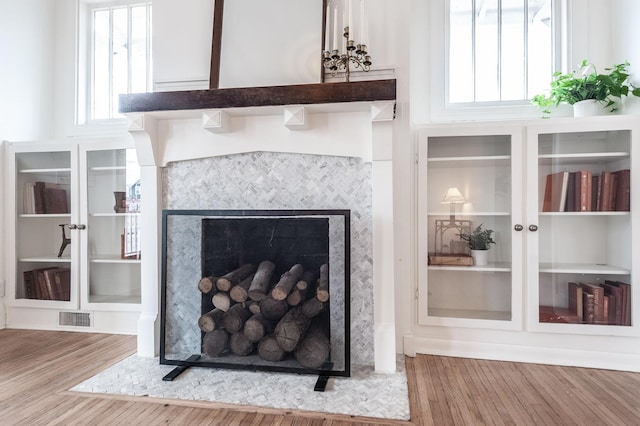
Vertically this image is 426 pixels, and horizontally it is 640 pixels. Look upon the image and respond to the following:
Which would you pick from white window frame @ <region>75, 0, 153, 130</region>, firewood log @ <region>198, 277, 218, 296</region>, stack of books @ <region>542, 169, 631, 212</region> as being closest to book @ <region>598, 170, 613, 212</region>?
stack of books @ <region>542, 169, 631, 212</region>

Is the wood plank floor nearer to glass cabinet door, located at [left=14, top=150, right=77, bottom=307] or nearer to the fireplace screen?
the fireplace screen

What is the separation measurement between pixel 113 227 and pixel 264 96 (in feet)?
5.99

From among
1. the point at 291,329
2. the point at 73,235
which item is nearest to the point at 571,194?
the point at 291,329

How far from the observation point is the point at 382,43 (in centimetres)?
225

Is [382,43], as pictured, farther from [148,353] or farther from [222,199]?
[148,353]

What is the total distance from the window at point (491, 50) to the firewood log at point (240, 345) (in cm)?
224

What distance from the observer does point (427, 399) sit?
1760 mm

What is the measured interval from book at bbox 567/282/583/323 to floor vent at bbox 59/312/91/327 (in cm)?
349

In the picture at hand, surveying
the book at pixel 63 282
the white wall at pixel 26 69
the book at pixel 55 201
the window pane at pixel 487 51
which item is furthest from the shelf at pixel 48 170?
the window pane at pixel 487 51

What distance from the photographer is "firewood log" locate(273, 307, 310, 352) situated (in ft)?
6.27

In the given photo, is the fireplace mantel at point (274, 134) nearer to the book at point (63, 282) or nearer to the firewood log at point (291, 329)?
the firewood log at point (291, 329)

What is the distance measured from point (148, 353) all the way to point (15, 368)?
Answer: 2.41 ft

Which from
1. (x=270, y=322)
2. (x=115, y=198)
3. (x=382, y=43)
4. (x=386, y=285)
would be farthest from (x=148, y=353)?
(x=382, y=43)

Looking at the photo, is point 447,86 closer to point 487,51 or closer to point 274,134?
point 487,51
